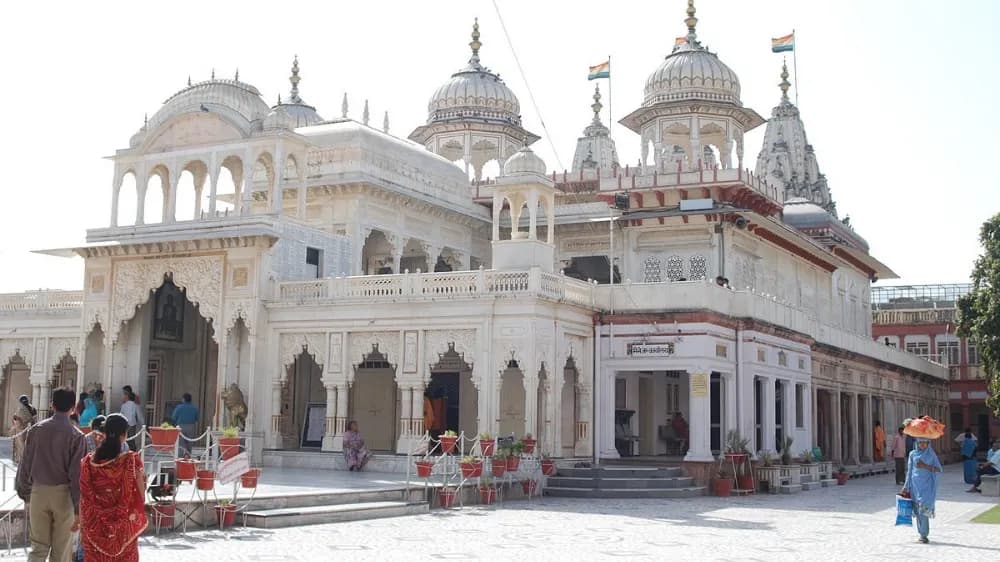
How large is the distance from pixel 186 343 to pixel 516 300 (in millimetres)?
10745

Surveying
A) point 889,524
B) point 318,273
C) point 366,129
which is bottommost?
point 889,524

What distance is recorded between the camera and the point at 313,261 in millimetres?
27359

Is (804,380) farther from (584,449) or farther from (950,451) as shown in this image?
(950,451)

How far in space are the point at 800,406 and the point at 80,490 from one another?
23.5m

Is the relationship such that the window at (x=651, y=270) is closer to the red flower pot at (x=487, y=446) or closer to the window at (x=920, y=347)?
the red flower pot at (x=487, y=446)

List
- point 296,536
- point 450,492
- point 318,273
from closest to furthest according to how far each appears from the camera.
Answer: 1. point 296,536
2. point 450,492
3. point 318,273

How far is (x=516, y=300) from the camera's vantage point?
2248 centimetres

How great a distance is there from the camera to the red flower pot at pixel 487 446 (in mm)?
20375

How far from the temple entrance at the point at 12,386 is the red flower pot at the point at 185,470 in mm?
17386

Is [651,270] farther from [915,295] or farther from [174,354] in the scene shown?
[915,295]

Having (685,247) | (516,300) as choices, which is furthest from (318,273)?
(685,247)

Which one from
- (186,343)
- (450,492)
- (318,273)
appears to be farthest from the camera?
(186,343)

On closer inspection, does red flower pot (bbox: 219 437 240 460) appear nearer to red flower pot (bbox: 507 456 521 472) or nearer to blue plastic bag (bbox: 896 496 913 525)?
red flower pot (bbox: 507 456 521 472)

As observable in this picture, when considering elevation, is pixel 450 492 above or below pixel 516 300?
below
